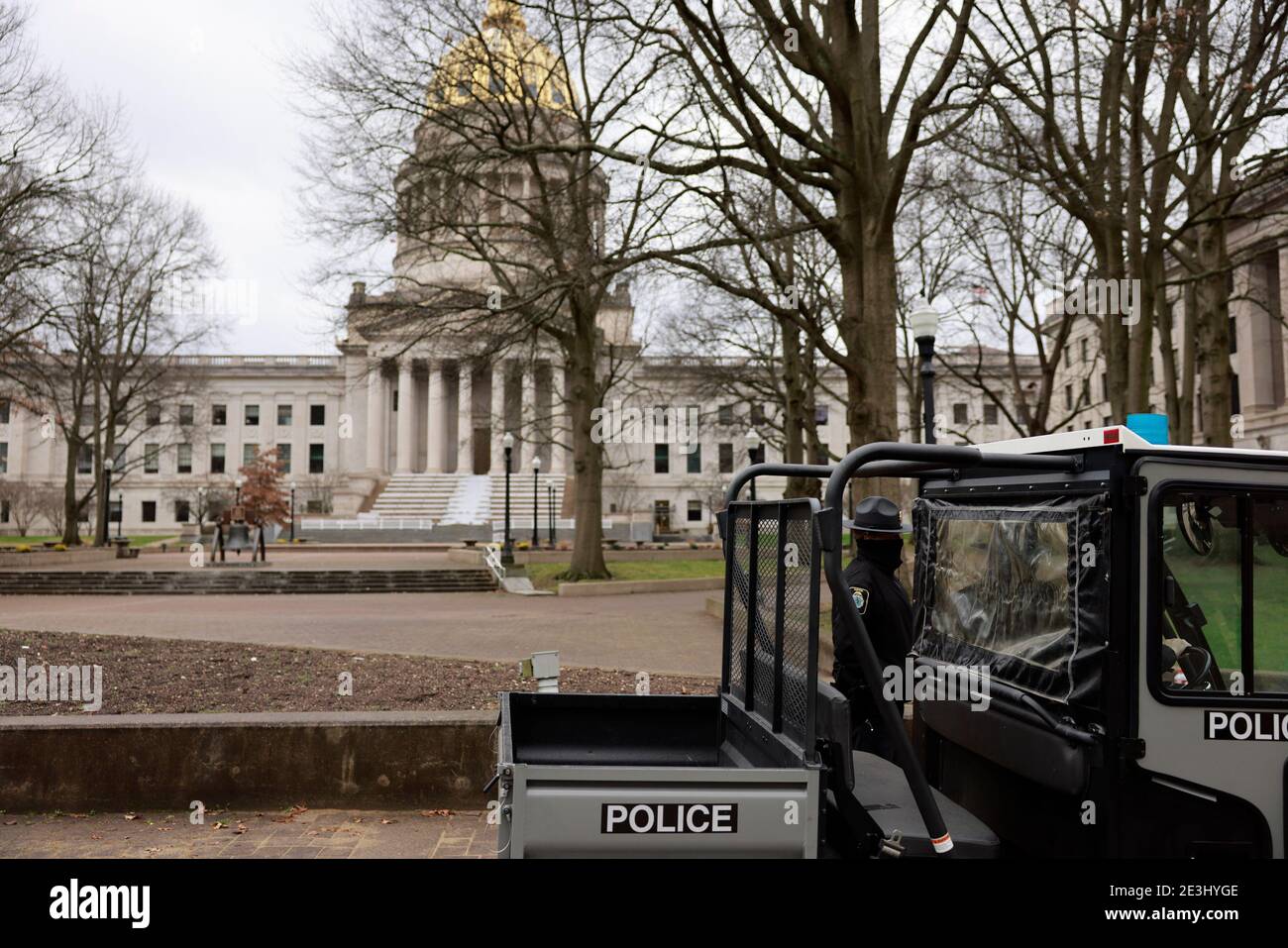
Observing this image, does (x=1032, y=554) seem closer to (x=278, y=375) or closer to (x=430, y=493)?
(x=430, y=493)

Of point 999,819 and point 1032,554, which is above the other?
point 1032,554

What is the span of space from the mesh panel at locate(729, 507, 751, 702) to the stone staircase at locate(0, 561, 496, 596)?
2436cm

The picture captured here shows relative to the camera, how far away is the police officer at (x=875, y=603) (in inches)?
183

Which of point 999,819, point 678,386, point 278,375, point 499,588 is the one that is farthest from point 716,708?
point 278,375

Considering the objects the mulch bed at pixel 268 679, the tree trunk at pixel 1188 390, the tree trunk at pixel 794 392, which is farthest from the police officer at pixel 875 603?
the tree trunk at pixel 794 392

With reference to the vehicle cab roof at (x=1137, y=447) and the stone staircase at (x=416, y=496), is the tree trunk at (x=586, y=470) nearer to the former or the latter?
the vehicle cab roof at (x=1137, y=447)

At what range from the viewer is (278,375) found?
300ft

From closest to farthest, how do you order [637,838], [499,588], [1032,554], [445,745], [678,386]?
[637,838]
[1032,554]
[445,745]
[499,588]
[678,386]

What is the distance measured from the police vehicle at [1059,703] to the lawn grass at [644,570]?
914 inches

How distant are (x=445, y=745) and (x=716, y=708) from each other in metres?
2.72

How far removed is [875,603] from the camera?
4.75 metres

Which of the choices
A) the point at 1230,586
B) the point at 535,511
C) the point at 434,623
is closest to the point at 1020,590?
the point at 1230,586

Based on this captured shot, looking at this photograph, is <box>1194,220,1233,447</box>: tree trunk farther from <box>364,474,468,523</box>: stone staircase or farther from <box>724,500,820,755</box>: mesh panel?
<box>364,474,468,523</box>: stone staircase

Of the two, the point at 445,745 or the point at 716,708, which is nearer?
the point at 716,708
